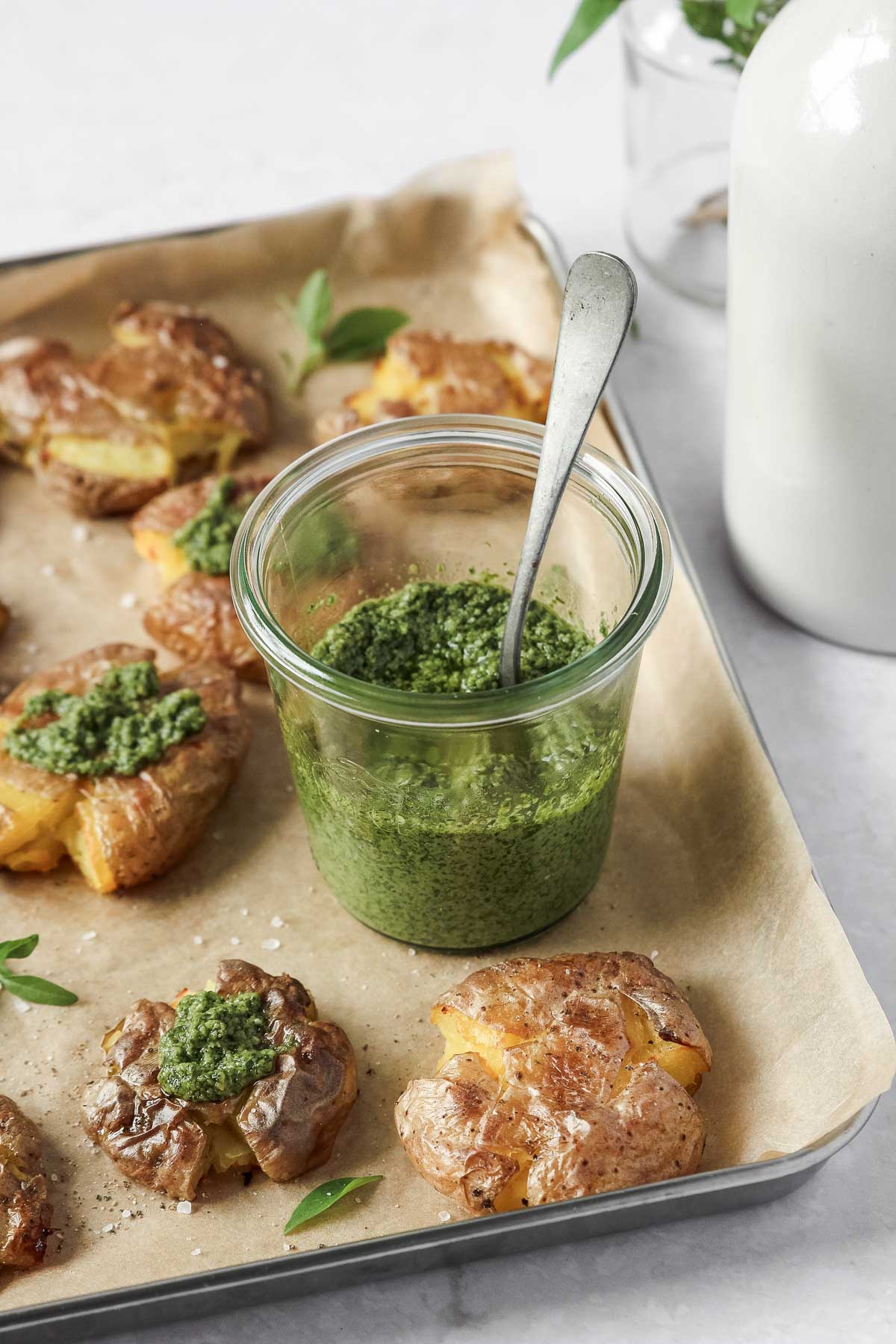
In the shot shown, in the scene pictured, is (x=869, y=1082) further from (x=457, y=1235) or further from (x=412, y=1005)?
(x=412, y=1005)

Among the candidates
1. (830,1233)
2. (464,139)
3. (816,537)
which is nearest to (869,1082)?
(830,1233)

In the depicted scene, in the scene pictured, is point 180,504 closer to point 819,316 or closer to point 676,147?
point 819,316

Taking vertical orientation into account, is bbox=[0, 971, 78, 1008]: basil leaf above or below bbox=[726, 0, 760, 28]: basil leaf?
below

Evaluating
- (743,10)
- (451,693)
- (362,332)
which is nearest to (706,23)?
(743,10)

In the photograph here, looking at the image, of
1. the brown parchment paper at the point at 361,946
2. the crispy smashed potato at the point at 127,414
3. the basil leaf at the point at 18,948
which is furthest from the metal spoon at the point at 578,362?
the crispy smashed potato at the point at 127,414

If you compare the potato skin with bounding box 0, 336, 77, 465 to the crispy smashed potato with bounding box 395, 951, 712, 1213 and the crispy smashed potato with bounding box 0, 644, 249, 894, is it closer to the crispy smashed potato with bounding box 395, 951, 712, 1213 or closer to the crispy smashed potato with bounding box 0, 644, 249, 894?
the crispy smashed potato with bounding box 0, 644, 249, 894

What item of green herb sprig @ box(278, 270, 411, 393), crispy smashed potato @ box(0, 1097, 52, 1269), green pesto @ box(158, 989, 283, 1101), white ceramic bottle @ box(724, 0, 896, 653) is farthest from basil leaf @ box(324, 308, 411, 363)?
crispy smashed potato @ box(0, 1097, 52, 1269)
